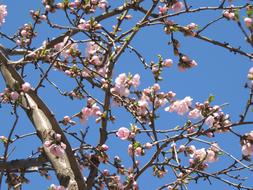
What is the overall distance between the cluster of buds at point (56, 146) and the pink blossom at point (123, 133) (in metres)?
0.50

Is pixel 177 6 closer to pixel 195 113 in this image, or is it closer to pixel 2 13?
pixel 195 113

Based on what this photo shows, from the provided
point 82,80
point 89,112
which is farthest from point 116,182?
point 82,80

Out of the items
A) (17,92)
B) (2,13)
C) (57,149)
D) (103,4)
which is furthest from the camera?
(2,13)

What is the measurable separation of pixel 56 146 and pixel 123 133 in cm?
59

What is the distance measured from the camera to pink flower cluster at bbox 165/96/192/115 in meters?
4.85

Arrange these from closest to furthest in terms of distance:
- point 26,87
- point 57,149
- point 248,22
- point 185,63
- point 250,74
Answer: point 248,22, point 250,74, point 57,149, point 26,87, point 185,63

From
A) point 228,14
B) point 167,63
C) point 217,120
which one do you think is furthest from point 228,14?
point 217,120

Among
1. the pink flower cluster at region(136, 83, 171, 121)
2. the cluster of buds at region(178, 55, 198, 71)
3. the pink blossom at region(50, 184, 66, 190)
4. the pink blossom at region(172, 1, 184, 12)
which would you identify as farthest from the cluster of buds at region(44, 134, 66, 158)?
the pink blossom at region(172, 1, 184, 12)

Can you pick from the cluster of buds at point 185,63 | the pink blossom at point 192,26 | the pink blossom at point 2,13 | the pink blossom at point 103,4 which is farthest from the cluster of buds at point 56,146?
the pink blossom at point 2,13

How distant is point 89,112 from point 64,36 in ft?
3.24

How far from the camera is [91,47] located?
5.48 meters

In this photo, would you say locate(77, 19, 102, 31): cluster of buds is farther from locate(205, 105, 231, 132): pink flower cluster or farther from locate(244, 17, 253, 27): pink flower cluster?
locate(244, 17, 253, 27): pink flower cluster

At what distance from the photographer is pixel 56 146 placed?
171 inches

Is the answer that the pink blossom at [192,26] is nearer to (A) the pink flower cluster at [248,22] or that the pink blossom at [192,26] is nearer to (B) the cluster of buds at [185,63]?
(B) the cluster of buds at [185,63]
